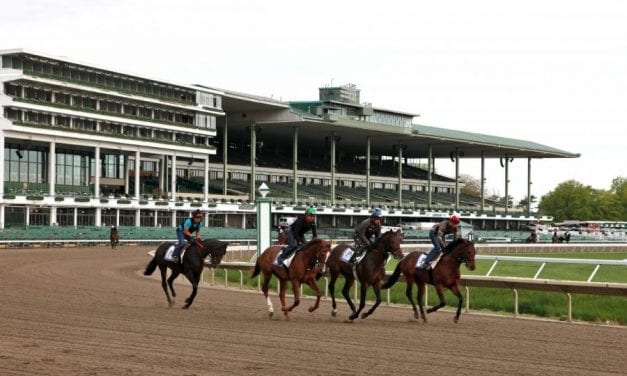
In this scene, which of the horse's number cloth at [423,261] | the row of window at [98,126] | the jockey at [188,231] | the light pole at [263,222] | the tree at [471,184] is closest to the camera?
the horse's number cloth at [423,261]

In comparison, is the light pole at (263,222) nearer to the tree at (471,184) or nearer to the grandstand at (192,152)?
the grandstand at (192,152)

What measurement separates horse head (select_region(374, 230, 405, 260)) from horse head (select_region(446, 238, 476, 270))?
103 centimetres

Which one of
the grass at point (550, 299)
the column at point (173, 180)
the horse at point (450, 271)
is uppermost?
the column at point (173, 180)

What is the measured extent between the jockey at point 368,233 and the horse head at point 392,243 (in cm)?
20

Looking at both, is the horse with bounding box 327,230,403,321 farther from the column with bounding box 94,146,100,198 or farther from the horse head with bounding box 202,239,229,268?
the column with bounding box 94,146,100,198

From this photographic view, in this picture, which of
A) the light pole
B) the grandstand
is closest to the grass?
the light pole

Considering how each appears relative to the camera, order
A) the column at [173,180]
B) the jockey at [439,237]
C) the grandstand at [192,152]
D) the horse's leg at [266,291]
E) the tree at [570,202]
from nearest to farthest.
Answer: the jockey at [439,237]
the horse's leg at [266,291]
the grandstand at [192,152]
the column at [173,180]
the tree at [570,202]

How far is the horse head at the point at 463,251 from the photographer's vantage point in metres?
17.3

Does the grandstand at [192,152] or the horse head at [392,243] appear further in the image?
the grandstand at [192,152]

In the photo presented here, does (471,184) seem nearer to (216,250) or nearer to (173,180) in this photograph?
(173,180)

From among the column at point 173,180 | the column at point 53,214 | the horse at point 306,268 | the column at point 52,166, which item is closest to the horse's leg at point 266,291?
the horse at point 306,268

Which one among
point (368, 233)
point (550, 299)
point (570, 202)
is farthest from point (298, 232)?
point (570, 202)

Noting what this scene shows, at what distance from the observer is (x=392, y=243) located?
17.1 meters

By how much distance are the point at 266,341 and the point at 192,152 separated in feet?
224
